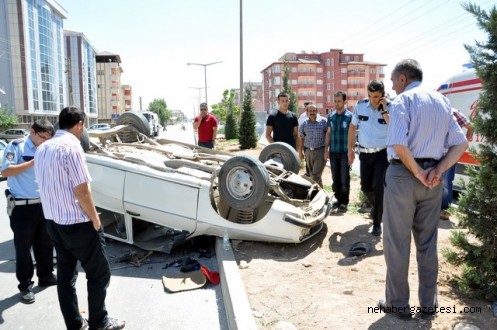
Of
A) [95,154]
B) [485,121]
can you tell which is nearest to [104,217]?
[95,154]

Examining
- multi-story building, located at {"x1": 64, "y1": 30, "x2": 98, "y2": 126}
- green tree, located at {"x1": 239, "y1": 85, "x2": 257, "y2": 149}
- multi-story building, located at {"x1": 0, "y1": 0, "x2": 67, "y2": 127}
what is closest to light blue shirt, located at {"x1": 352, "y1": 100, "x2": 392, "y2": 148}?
green tree, located at {"x1": 239, "y1": 85, "x2": 257, "y2": 149}

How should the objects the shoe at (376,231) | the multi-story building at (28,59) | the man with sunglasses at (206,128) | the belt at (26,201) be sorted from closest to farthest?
the belt at (26,201), the shoe at (376,231), the man with sunglasses at (206,128), the multi-story building at (28,59)

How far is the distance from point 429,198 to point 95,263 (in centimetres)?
252

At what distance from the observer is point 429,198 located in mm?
3061

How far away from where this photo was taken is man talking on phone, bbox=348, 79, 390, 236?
5012 mm

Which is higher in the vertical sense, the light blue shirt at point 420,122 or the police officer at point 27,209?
the light blue shirt at point 420,122

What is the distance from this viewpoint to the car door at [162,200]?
16.1 ft

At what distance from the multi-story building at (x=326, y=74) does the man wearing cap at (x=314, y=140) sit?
8087 cm

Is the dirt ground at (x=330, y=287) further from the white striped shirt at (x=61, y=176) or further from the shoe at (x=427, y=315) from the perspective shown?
the white striped shirt at (x=61, y=176)

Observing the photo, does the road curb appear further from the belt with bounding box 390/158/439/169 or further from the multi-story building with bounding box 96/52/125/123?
the multi-story building with bounding box 96/52/125/123

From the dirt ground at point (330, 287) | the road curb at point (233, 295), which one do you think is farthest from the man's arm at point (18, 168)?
the dirt ground at point (330, 287)

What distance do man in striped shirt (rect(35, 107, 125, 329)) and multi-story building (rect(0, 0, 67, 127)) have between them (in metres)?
46.4

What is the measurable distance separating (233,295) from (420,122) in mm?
2033

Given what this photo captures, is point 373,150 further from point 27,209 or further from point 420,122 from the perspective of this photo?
point 27,209
